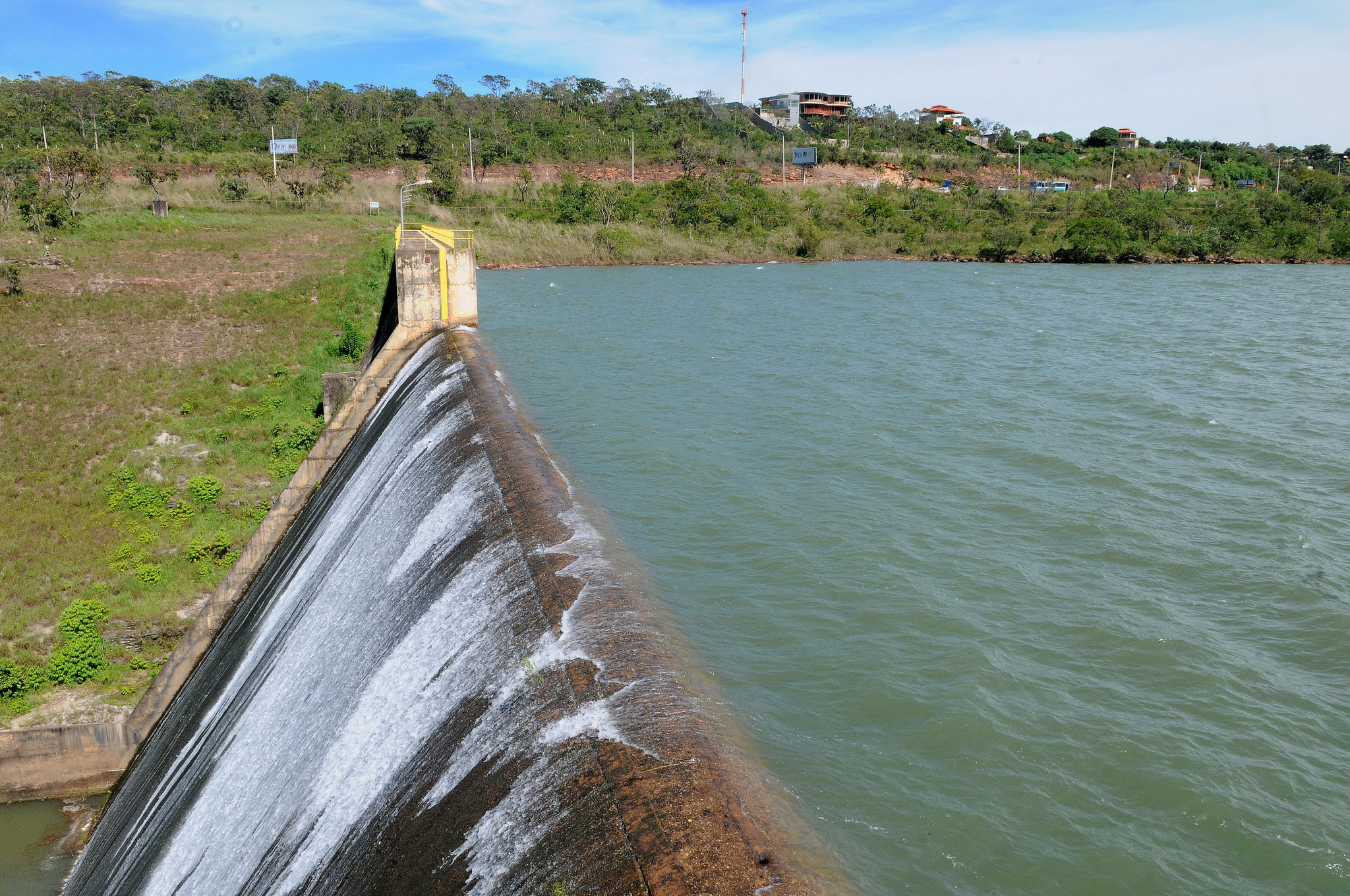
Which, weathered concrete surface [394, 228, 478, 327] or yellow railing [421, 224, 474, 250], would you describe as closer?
weathered concrete surface [394, 228, 478, 327]

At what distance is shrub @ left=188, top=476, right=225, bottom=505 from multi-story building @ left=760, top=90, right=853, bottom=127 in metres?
94.2

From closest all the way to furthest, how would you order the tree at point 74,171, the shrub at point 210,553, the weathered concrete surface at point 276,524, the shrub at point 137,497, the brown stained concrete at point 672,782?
the brown stained concrete at point 672,782, the weathered concrete surface at point 276,524, the shrub at point 210,553, the shrub at point 137,497, the tree at point 74,171

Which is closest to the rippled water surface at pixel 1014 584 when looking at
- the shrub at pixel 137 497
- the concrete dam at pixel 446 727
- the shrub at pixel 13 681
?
the concrete dam at pixel 446 727

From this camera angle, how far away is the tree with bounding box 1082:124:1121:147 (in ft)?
315

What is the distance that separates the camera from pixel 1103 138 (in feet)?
316

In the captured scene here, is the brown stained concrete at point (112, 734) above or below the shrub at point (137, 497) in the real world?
below

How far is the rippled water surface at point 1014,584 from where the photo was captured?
20.0 ft

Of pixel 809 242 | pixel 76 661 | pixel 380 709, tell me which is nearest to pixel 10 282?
pixel 76 661

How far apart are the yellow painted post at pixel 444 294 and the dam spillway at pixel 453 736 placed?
7427 mm

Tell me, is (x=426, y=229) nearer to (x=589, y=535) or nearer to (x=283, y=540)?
(x=283, y=540)

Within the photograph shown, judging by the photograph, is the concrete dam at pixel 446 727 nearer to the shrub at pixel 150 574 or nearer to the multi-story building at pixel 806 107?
the shrub at pixel 150 574

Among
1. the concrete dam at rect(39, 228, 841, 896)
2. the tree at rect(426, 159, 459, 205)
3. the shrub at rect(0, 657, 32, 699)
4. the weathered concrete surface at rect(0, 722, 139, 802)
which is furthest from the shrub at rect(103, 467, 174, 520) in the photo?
the tree at rect(426, 159, 459, 205)

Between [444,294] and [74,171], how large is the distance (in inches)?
1229

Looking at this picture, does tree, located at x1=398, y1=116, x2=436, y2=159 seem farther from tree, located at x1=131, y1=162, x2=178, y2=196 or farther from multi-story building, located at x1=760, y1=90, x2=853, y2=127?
multi-story building, located at x1=760, y1=90, x2=853, y2=127
